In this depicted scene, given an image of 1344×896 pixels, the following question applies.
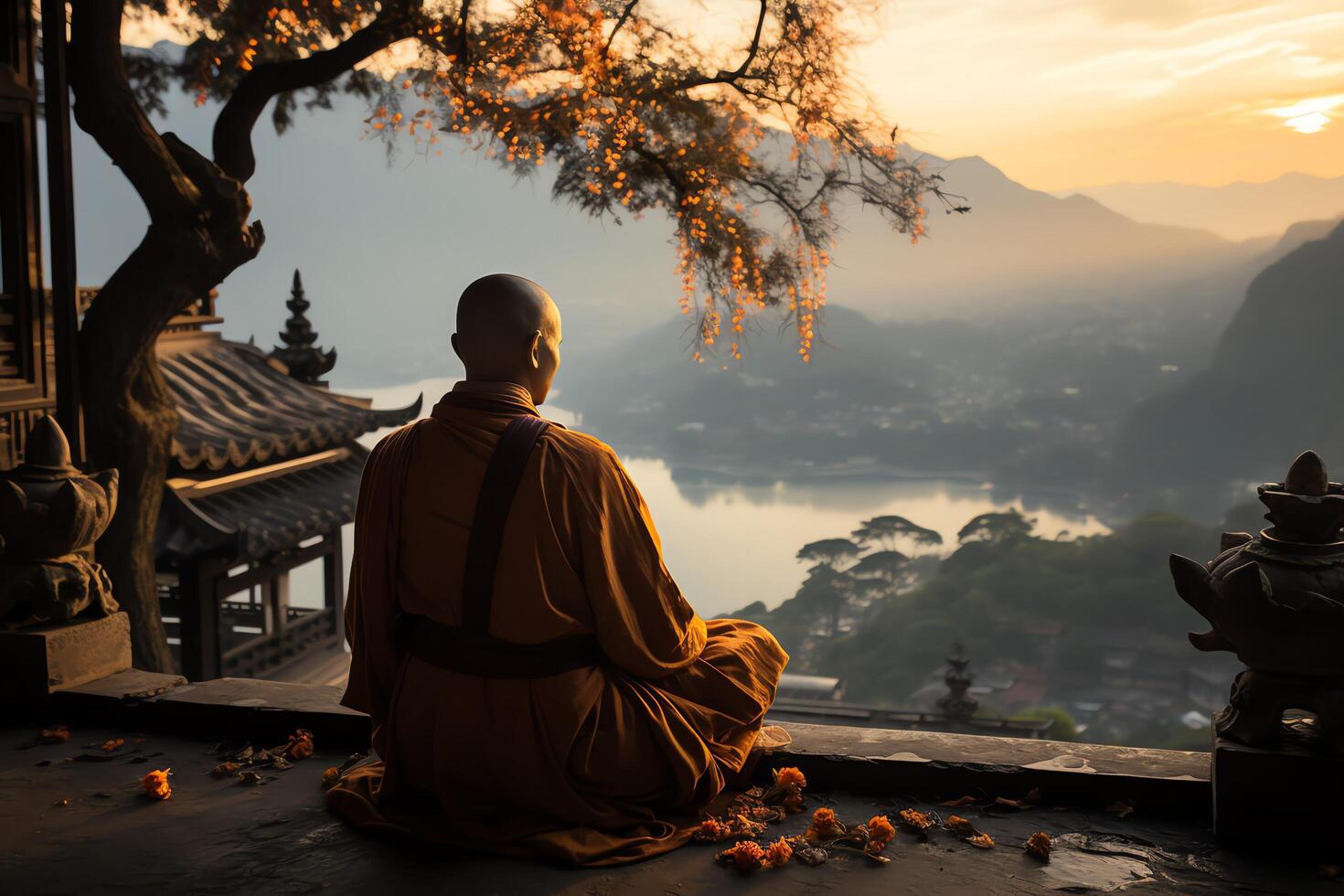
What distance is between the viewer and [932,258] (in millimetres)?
50469

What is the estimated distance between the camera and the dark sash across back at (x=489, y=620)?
8.89ft

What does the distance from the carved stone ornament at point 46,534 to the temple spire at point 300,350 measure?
753 centimetres

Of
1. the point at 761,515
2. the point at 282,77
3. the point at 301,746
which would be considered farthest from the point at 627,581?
the point at 761,515

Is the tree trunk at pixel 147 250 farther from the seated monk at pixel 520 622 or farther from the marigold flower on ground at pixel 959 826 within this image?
the marigold flower on ground at pixel 959 826

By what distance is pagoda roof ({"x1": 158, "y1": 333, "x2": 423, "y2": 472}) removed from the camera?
8.80 metres

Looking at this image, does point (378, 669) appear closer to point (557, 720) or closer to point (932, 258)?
point (557, 720)

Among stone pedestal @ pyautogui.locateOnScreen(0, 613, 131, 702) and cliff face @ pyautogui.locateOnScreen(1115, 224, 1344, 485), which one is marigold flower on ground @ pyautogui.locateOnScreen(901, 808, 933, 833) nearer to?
stone pedestal @ pyautogui.locateOnScreen(0, 613, 131, 702)

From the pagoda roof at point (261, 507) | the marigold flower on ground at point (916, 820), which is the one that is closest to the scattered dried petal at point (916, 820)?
the marigold flower on ground at point (916, 820)

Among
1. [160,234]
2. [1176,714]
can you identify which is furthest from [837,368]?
[160,234]

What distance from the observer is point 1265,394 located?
35.3 meters

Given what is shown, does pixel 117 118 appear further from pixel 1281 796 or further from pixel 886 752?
pixel 1281 796

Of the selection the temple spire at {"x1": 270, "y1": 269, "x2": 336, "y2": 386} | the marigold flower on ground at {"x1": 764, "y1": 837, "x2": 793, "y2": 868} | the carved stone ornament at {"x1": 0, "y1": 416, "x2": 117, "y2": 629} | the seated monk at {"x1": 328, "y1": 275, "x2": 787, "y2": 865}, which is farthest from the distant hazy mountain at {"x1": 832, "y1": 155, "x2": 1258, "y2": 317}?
the marigold flower on ground at {"x1": 764, "y1": 837, "x2": 793, "y2": 868}

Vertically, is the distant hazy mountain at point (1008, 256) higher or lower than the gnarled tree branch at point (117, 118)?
higher

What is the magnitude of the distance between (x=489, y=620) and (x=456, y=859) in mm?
605
